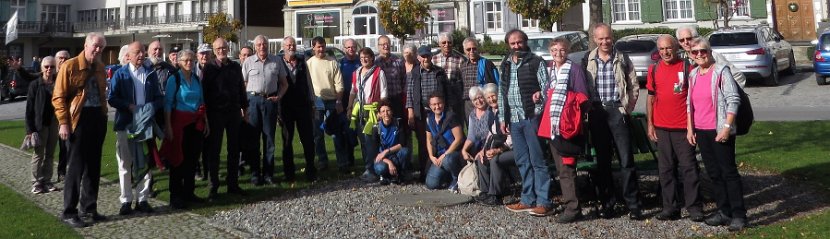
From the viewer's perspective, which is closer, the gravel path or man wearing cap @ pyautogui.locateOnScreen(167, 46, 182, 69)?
the gravel path

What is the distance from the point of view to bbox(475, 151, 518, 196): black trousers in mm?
8258

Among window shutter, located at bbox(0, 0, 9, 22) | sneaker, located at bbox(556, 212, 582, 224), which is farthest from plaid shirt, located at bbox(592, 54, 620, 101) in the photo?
window shutter, located at bbox(0, 0, 9, 22)

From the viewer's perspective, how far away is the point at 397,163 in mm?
9734

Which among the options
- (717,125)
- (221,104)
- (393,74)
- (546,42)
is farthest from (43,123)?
(546,42)

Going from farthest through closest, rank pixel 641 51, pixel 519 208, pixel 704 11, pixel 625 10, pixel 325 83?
pixel 625 10 → pixel 704 11 → pixel 641 51 → pixel 325 83 → pixel 519 208

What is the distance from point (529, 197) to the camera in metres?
7.82

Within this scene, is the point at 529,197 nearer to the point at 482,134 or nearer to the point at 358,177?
the point at 482,134

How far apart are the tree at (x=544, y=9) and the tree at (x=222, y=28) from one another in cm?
2328

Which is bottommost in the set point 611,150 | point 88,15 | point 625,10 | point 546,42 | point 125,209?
point 125,209

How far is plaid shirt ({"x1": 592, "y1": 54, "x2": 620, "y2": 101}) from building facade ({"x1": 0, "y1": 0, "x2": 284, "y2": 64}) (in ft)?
160

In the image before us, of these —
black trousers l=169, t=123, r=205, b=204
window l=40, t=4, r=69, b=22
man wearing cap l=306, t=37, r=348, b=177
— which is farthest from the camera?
window l=40, t=4, r=69, b=22

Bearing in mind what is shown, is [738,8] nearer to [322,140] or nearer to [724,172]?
[322,140]

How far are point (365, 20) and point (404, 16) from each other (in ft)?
29.3

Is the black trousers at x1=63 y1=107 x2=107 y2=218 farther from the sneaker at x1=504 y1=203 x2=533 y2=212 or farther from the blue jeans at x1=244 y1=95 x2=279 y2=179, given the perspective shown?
the sneaker at x1=504 y1=203 x2=533 y2=212
